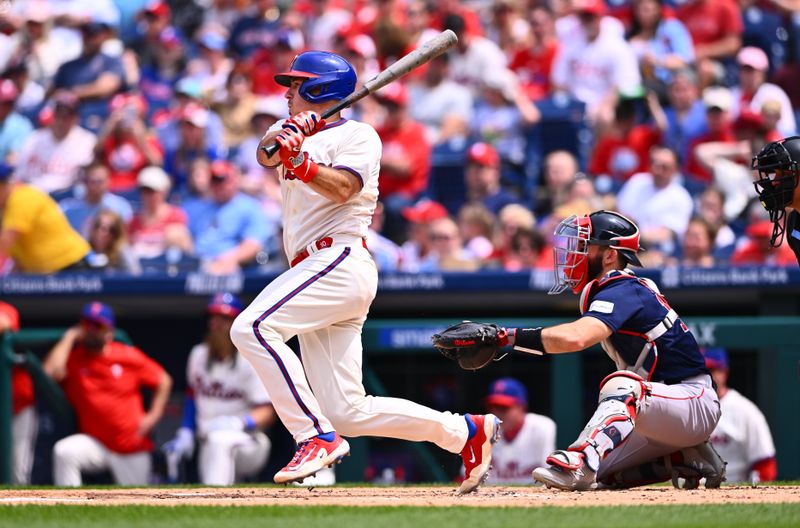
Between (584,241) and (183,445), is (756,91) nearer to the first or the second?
(183,445)

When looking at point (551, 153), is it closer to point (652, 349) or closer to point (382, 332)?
point (382, 332)

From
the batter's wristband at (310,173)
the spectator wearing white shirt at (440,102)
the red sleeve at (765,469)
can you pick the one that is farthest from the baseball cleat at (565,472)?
the spectator wearing white shirt at (440,102)

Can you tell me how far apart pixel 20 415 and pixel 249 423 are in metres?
1.48

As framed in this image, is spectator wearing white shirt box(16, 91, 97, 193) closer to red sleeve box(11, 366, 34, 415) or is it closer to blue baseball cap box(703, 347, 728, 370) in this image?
red sleeve box(11, 366, 34, 415)

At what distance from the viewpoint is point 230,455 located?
816cm

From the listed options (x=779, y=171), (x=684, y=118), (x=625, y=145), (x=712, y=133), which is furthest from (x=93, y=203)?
(x=779, y=171)

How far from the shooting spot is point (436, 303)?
330 inches

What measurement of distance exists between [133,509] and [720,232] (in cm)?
511

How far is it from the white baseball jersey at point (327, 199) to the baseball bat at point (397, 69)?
84mm

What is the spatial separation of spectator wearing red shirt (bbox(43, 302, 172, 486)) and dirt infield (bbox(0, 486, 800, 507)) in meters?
2.58

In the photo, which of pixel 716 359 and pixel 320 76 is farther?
pixel 716 359

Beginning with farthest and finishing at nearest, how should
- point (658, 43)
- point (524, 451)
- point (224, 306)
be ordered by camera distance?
1. point (658, 43)
2. point (224, 306)
3. point (524, 451)

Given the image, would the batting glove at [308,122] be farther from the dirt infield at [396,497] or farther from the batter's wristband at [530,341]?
the dirt infield at [396,497]

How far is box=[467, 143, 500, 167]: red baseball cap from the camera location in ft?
31.8
